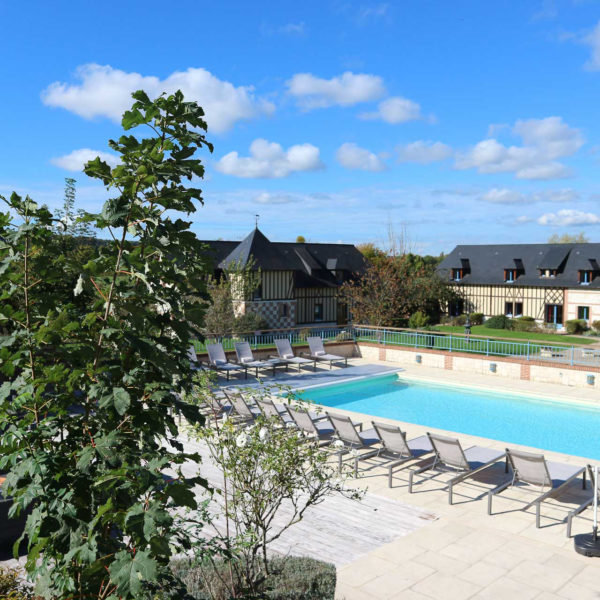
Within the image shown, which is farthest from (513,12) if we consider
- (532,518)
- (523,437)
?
(532,518)

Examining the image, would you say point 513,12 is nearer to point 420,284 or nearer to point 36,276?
point 36,276

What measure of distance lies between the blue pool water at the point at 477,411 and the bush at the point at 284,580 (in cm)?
978

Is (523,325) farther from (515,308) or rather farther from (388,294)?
(388,294)

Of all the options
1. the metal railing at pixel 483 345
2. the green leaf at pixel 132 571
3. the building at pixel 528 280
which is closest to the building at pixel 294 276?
the building at pixel 528 280

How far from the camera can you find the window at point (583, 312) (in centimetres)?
3966

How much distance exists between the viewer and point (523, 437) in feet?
47.2

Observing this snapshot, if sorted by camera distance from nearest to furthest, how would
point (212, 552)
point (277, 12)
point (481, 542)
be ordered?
1. point (212, 552)
2. point (481, 542)
3. point (277, 12)

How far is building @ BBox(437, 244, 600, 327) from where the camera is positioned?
4019 centimetres

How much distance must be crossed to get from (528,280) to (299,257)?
16.9 metres

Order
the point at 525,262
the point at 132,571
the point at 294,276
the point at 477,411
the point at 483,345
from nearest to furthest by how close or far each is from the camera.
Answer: the point at 132,571 < the point at 477,411 < the point at 483,345 < the point at 294,276 < the point at 525,262

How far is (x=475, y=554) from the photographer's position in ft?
22.5

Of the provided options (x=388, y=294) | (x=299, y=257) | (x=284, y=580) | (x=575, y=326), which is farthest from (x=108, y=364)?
(x=575, y=326)

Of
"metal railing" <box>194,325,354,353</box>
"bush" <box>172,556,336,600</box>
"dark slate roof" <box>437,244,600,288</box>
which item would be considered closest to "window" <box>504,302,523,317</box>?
"dark slate roof" <box>437,244,600,288</box>

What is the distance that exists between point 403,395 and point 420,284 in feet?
67.9
